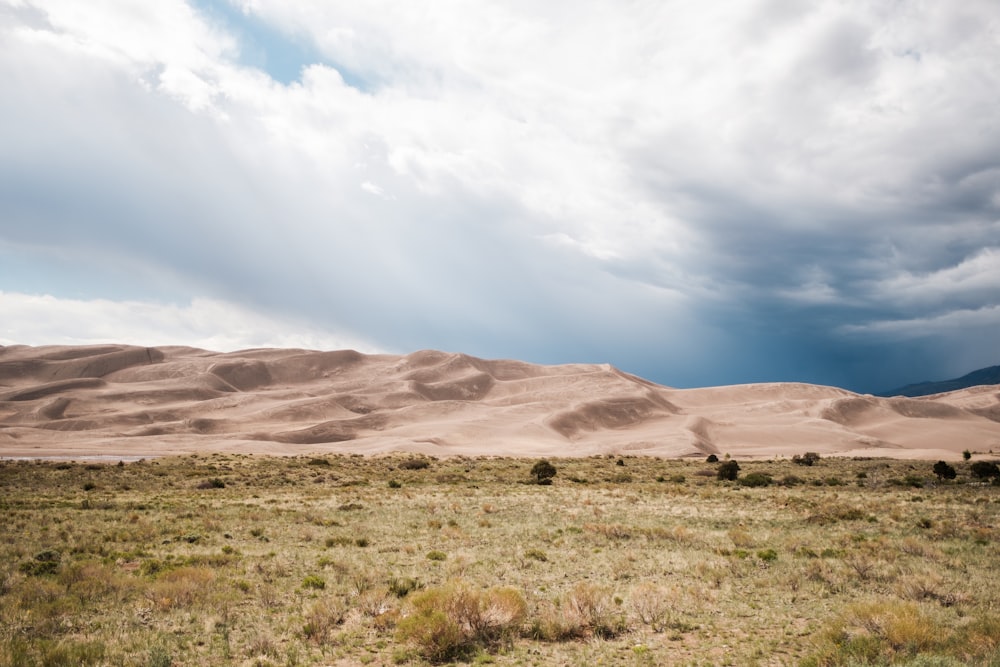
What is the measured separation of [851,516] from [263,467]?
5251 centimetres

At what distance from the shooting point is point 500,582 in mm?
13812

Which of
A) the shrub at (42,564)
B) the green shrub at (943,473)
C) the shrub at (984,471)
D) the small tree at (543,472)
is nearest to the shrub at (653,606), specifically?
the shrub at (42,564)

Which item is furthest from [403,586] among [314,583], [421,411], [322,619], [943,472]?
[421,411]

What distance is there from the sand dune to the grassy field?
225ft

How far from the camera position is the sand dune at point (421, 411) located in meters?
103

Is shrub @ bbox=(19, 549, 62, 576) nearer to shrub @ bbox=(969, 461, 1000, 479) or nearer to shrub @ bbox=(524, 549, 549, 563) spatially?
shrub @ bbox=(524, 549, 549, 563)

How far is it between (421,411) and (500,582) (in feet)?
423

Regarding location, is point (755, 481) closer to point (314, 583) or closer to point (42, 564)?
point (314, 583)

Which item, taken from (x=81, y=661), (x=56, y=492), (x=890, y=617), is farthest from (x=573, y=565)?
(x=56, y=492)

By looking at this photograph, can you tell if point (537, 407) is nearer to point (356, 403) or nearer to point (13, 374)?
point (356, 403)

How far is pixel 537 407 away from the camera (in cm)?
13912

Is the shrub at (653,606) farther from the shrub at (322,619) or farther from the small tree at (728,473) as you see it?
the small tree at (728,473)

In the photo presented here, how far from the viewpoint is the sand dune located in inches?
4050

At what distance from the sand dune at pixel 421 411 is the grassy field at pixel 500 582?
68.4 meters
